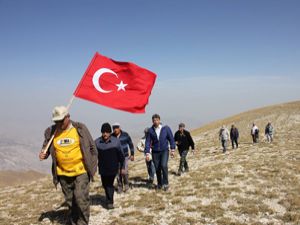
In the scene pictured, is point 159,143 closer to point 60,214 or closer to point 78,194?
point 60,214

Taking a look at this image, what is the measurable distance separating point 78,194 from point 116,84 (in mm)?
3418

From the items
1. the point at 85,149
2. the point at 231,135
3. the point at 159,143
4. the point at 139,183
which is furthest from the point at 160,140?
the point at 231,135

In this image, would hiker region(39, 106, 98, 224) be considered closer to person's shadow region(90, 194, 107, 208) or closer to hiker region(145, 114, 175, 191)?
person's shadow region(90, 194, 107, 208)

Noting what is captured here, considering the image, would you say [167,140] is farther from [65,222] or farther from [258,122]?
[258,122]

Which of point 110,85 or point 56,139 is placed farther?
point 110,85

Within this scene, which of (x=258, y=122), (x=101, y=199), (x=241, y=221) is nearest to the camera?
(x=241, y=221)

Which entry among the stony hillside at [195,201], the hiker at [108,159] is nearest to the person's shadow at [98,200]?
the stony hillside at [195,201]

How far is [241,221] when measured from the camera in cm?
866

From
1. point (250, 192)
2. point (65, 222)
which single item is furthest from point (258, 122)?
point (65, 222)

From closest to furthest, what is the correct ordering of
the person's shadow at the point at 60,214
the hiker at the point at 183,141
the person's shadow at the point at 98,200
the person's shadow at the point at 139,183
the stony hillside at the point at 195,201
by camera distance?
the stony hillside at the point at 195,201, the person's shadow at the point at 60,214, the person's shadow at the point at 98,200, the person's shadow at the point at 139,183, the hiker at the point at 183,141

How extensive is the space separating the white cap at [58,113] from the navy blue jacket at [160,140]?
5.33 metres

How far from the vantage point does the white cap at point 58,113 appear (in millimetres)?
7270

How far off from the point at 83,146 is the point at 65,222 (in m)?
2.65

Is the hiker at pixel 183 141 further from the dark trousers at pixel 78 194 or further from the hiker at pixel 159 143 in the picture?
the dark trousers at pixel 78 194
